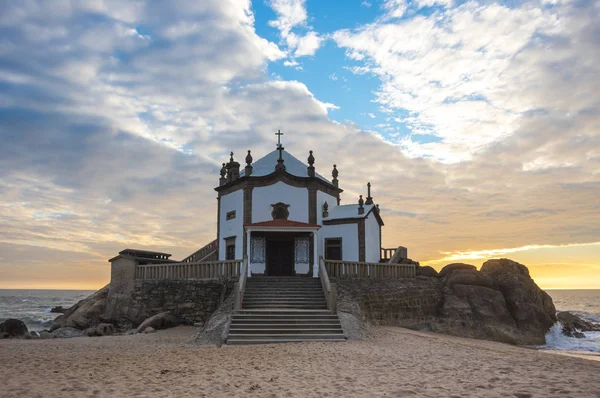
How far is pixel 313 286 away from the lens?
21719 millimetres

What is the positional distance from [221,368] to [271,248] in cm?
1498

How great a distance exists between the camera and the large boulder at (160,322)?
70.9 feet

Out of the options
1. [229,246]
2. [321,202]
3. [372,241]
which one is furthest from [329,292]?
[372,241]

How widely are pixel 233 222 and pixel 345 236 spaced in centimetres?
679

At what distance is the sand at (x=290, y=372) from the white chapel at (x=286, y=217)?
10.4 metres

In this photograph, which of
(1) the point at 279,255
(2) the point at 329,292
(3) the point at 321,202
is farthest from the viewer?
(3) the point at 321,202

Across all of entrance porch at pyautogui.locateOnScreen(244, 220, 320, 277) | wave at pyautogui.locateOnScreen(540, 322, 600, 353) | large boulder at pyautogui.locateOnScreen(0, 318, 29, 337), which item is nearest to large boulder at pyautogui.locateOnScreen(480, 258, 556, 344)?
wave at pyautogui.locateOnScreen(540, 322, 600, 353)

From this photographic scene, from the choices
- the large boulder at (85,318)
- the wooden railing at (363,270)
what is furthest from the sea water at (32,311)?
the wooden railing at (363,270)

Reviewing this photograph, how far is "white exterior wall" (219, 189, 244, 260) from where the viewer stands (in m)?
27.0

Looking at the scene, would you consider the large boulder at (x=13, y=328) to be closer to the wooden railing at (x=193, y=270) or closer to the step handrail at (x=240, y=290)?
the wooden railing at (x=193, y=270)

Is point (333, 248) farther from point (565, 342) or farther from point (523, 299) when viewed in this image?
point (565, 342)

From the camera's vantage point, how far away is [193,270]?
23.4 meters

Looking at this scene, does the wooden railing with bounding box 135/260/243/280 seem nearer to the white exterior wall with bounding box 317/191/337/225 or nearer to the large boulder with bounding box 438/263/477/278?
the white exterior wall with bounding box 317/191/337/225

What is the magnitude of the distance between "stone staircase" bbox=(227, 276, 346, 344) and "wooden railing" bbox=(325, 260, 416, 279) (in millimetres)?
1171
